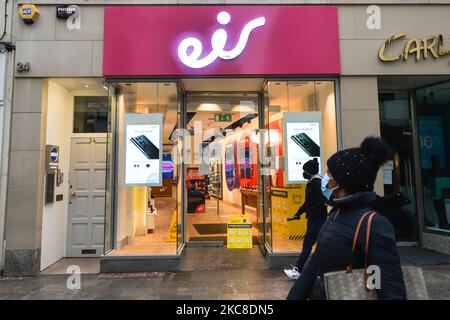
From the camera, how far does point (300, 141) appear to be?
6035 millimetres

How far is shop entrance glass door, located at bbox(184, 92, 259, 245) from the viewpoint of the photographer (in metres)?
7.50

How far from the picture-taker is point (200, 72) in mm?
5883

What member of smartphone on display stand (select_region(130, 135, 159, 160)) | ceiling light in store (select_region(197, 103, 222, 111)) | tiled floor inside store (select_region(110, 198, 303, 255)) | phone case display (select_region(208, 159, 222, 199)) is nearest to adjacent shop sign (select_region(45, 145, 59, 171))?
smartphone on display stand (select_region(130, 135, 159, 160))

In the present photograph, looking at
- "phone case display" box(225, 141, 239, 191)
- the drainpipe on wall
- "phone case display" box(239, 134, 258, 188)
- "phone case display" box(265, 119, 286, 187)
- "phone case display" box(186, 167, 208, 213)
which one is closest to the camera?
the drainpipe on wall

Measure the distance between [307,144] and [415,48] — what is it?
9.14 feet

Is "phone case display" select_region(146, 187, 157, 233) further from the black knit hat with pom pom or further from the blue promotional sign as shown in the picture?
the blue promotional sign

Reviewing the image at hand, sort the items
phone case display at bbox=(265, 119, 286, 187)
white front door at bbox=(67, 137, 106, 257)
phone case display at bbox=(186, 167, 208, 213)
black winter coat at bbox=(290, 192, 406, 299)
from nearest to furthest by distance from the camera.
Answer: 1. black winter coat at bbox=(290, 192, 406, 299)
2. phone case display at bbox=(265, 119, 286, 187)
3. white front door at bbox=(67, 137, 106, 257)
4. phone case display at bbox=(186, 167, 208, 213)

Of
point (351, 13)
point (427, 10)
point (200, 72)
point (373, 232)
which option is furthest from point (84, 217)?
point (427, 10)

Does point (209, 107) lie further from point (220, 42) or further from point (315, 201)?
point (315, 201)

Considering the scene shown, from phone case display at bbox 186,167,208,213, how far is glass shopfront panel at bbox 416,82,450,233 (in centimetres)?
563

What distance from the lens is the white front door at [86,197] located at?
21.8 feet

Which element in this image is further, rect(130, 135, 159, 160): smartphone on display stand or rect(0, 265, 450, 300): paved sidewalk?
rect(130, 135, 159, 160): smartphone on display stand

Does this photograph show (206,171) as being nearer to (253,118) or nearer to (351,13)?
(253,118)

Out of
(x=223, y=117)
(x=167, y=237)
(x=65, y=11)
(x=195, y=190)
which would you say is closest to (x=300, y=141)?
(x=223, y=117)
